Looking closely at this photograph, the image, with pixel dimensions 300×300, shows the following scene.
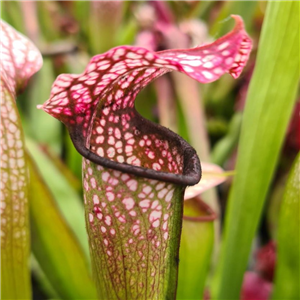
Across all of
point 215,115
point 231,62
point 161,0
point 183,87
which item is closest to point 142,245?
point 231,62

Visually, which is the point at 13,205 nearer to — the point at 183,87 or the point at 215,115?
the point at 183,87

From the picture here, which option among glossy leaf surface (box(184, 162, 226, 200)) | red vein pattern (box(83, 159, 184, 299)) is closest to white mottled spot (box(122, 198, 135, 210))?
red vein pattern (box(83, 159, 184, 299))

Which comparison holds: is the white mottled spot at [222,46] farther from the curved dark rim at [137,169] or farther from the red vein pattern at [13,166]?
the red vein pattern at [13,166]

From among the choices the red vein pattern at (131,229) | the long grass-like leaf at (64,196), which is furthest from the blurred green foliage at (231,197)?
the red vein pattern at (131,229)

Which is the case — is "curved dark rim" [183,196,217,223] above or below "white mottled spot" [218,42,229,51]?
below

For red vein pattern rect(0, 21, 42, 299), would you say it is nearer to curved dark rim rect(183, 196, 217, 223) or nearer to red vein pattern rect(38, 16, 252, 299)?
red vein pattern rect(38, 16, 252, 299)

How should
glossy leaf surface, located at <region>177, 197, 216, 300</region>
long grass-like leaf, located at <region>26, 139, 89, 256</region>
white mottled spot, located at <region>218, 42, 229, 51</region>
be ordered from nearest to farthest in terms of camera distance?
white mottled spot, located at <region>218, 42, 229, 51</region> < glossy leaf surface, located at <region>177, 197, 216, 300</region> < long grass-like leaf, located at <region>26, 139, 89, 256</region>

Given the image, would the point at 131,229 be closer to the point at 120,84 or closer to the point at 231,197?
the point at 120,84
